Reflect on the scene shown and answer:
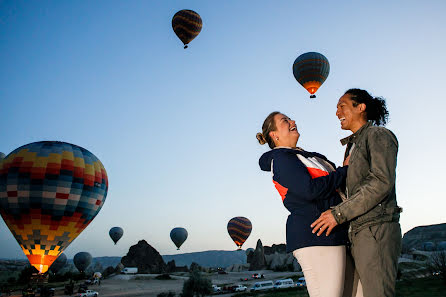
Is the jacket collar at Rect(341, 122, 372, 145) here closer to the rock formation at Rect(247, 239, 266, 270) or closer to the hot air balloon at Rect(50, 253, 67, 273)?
the hot air balloon at Rect(50, 253, 67, 273)

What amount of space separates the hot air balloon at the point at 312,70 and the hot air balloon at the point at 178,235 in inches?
1751

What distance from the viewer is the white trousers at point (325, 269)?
2.50 m

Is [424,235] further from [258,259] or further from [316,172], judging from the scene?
[316,172]

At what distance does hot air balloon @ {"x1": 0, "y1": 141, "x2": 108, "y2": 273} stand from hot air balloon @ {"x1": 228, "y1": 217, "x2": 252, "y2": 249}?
3482 cm

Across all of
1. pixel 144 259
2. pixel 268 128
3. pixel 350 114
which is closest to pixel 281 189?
pixel 268 128

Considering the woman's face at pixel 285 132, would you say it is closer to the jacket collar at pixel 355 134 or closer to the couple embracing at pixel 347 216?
the couple embracing at pixel 347 216

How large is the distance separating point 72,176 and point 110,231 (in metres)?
50.1

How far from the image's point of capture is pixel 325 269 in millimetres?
2516

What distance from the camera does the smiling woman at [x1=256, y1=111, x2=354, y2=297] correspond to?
8.30 ft

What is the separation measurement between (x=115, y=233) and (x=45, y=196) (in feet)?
159

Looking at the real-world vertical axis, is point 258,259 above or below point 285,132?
below

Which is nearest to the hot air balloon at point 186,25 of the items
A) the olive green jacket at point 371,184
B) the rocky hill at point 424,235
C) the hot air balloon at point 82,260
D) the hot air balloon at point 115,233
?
the olive green jacket at point 371,184

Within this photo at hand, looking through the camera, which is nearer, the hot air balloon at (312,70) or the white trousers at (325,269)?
the white trousers at (325,269)

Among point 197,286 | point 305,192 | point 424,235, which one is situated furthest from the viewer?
point 424,235
